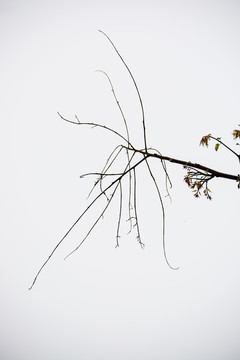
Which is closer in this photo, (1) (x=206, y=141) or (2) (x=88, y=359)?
(1) (x=206, y=141)

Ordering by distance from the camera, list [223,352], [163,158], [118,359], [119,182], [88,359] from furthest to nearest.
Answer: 1. [88,359]
2. [118,359]
3. [223,352]
4. [163,158]
5. [119,182]

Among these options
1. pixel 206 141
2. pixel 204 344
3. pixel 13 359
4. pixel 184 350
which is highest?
pixel 206 141

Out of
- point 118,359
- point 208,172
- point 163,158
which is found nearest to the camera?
point 163,158

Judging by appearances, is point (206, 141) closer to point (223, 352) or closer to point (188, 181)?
point (188, 181)

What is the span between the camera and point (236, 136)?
1.72 m

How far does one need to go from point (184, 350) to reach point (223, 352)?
3444 mm

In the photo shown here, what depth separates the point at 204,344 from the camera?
1571 centimetres

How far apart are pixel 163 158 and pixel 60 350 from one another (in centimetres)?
2575

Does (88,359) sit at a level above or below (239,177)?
below

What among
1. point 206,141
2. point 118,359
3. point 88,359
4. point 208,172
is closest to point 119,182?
point 208,172

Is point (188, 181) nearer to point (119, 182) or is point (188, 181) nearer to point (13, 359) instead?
point (119, 182)

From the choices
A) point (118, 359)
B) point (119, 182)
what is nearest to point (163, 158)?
point (119, 182)

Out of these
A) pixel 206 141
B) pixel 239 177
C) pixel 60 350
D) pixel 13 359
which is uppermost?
pixel 206 141

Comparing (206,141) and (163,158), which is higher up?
(206,141)
